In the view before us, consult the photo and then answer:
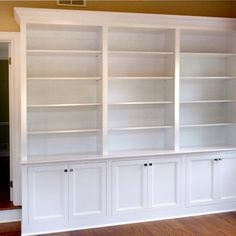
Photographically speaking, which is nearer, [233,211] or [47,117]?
[47,117]

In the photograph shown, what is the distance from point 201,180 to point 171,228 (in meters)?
0.75

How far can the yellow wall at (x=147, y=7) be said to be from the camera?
13.3 ft

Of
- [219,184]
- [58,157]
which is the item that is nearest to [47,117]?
[58,157]

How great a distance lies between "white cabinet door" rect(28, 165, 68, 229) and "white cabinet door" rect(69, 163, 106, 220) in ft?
0.28

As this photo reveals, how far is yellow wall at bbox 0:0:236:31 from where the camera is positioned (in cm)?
404

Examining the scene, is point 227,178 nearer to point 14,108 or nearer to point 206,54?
point 206,54

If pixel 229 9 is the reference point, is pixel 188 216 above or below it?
below

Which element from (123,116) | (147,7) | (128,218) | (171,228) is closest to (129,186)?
(128,218)

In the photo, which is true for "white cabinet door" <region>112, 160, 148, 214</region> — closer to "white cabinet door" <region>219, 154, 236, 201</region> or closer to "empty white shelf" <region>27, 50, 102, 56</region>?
"white cabinet door" <region>219, 154, 236, 201</region>

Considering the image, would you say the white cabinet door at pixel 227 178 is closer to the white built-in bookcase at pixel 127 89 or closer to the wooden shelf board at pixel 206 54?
the white built-in bookcase at pixel 127 89

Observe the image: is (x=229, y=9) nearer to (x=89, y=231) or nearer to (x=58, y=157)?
(x=58, y=157)

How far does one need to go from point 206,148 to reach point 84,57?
6.17 ft

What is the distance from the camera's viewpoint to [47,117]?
163 inches

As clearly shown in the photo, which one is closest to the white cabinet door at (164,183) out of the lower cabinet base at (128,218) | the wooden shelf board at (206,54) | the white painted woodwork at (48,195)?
the lower cabinet base at (128,218)
